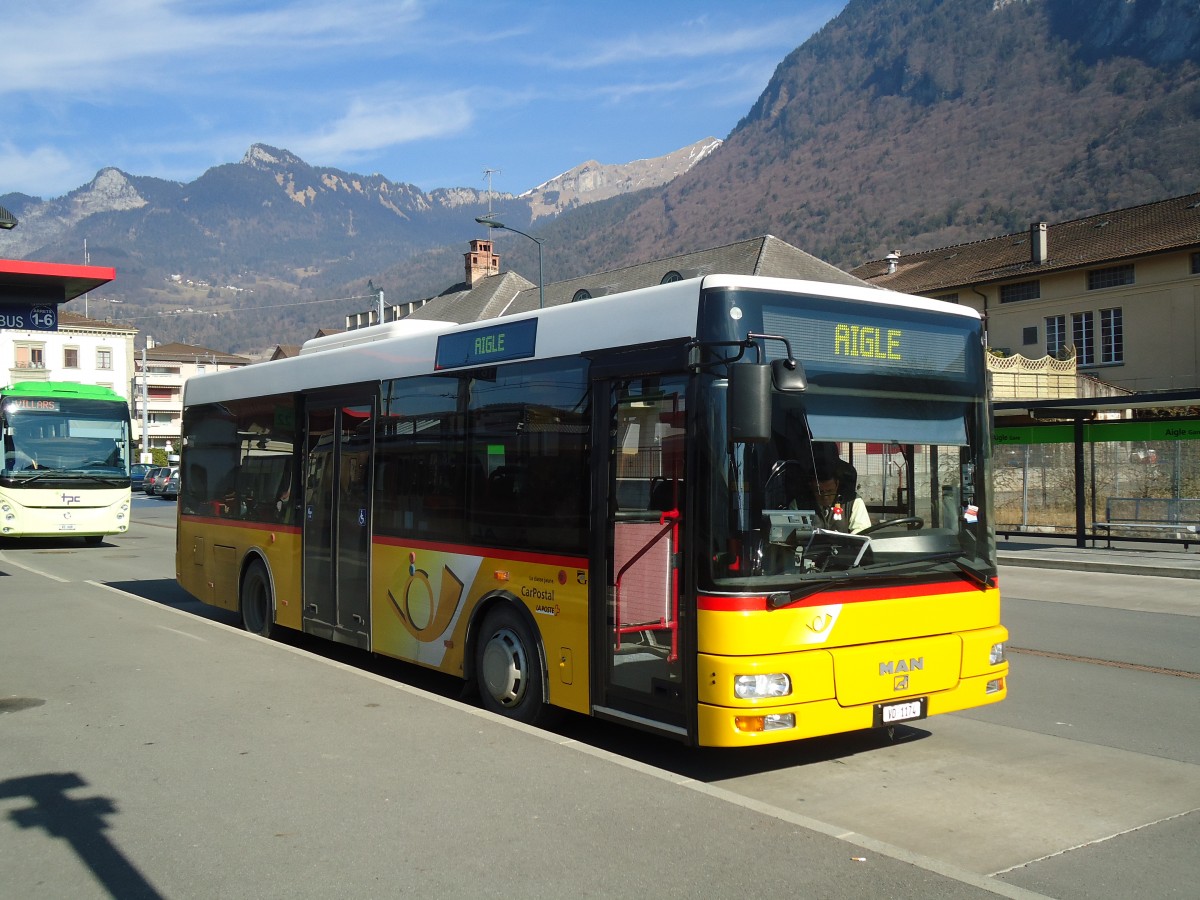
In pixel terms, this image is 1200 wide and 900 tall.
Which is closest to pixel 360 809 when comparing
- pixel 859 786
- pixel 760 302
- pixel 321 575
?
pixel 859 786

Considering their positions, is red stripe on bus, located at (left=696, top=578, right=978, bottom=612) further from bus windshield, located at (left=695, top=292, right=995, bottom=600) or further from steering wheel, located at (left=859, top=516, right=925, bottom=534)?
steering wheel, located at (left=859, top=516, right=925, bottom=534)

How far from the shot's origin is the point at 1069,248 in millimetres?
54406

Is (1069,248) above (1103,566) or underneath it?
above

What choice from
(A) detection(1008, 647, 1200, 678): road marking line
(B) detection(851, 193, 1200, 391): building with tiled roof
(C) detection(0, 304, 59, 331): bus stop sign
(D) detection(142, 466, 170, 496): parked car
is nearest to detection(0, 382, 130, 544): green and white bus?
(C) detection(0, 304, 59, 331): bus stop sign

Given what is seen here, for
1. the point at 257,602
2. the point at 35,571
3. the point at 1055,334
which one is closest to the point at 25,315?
the point at 257,602

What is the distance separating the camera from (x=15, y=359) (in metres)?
90.1

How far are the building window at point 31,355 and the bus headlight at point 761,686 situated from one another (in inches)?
3798

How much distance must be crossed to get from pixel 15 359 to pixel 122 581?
81787mm

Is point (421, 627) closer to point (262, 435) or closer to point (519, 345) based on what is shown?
point (519, 345)

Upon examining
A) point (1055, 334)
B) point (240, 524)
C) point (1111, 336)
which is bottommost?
point (240, 524)

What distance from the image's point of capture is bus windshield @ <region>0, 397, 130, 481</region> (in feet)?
80.6

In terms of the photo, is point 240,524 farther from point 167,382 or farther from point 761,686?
point 167,382

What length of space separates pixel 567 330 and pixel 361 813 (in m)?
3.40

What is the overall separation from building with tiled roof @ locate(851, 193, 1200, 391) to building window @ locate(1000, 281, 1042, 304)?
5 cm
